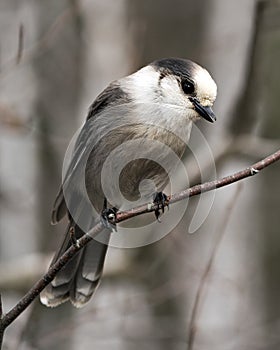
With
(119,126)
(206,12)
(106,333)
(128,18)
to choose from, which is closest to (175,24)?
(206,12)

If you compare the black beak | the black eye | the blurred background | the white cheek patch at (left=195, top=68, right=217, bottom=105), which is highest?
the blurred background

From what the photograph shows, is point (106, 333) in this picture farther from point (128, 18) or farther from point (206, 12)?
point (206, 12)

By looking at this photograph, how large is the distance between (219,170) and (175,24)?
2383 mm

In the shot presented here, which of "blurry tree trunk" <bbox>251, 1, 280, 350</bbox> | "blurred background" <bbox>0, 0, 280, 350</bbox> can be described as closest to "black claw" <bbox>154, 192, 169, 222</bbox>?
"blurred background" <bbox>0, 0, 280, 350</bbox>

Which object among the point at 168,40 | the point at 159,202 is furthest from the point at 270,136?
the point at 159,202

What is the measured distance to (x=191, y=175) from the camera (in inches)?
236

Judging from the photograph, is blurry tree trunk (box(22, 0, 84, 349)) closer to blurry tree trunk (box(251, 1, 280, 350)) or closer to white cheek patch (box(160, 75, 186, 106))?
blurry tree trunk (box(251, 1, 280, 350))

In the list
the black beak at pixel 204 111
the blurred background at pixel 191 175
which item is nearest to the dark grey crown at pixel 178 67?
the black beak at pixel 204 111

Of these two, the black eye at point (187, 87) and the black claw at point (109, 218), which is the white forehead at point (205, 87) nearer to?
the black eye at point (187, 87)

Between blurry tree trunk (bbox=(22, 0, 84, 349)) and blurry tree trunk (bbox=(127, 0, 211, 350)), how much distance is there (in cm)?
53

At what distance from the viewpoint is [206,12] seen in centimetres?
831

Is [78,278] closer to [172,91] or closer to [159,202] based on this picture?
[159,202]

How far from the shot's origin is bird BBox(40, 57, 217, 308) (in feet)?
14.6

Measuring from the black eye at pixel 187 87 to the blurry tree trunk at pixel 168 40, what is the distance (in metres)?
2.60
